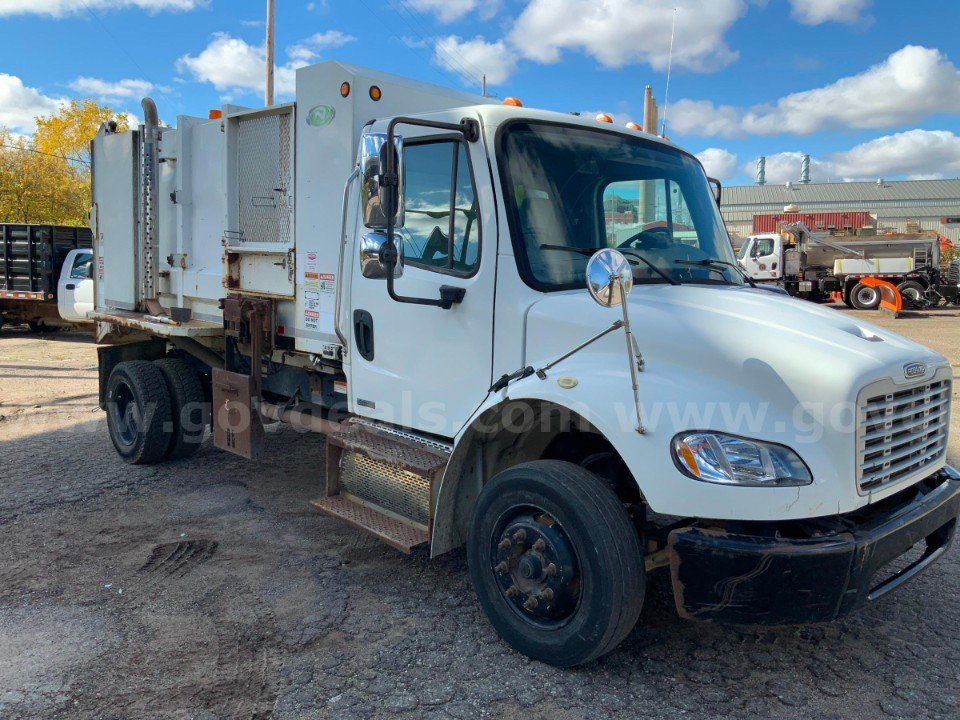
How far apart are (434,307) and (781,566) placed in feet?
6.65

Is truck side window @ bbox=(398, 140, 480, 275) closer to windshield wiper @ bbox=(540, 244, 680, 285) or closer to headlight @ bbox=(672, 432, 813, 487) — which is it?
windshield wiper @ bbox=(540, 244, 680, 285)

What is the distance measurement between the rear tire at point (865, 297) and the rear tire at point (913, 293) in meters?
0.67

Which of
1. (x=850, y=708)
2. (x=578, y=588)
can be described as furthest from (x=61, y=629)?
(x=850, y=708)

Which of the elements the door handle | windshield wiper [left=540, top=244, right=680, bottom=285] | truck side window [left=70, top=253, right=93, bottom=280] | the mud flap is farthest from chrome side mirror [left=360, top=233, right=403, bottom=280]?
truck side window [left=70, top=253, right=93, bottom=280]

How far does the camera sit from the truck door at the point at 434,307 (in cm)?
371

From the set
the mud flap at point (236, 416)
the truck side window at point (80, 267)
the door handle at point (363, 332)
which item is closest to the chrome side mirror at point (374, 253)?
the door handle at point (363, 332)

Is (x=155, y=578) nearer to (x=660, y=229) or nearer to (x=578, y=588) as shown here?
(x=578, y=588)

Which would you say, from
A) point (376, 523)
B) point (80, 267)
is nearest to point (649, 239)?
point (376, 523)

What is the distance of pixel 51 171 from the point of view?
30.8 meters

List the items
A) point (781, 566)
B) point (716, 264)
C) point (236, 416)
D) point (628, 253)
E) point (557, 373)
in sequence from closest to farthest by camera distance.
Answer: point (781, 566) < point (557, 373) < point (628, 253) < point (716, 264) < point (236, 416)

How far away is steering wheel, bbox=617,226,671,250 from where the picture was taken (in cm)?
381

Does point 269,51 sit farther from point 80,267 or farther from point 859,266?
point 859,266

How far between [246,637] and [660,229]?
2875 millimetres

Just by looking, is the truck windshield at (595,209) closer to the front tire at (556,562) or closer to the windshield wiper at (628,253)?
the windshield wiper at (628,253)
